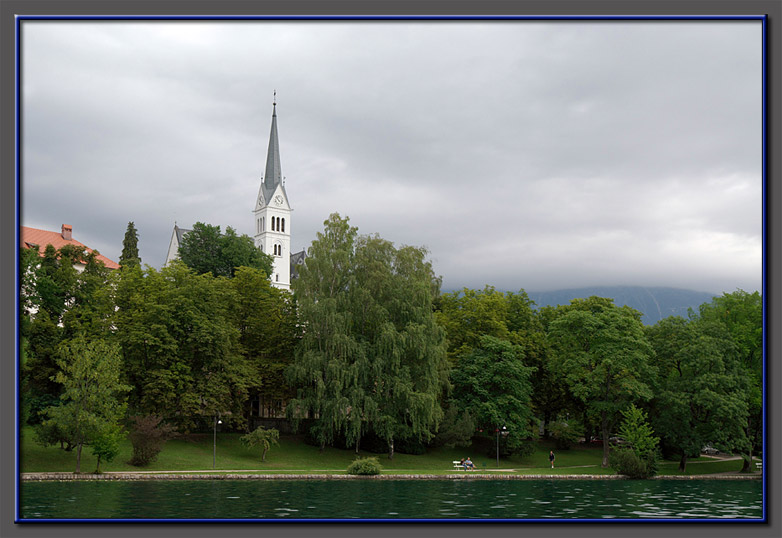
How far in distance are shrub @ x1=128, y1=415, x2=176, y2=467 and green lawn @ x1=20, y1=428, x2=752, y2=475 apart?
0.48 m

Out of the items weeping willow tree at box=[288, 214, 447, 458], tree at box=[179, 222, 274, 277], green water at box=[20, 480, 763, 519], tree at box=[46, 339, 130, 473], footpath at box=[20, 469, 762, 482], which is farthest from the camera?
tree at box=[179, 222, 274, 277]

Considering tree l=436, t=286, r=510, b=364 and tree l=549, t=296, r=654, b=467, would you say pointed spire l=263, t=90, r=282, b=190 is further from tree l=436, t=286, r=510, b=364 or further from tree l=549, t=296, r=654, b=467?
tree l=549, t=296, r=654, b=467

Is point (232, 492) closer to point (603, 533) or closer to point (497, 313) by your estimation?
point (603, 533)

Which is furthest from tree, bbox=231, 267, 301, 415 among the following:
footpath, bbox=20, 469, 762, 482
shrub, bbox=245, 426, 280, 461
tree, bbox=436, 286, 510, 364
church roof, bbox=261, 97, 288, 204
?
church roof, bbox=261, 97, 288, 204

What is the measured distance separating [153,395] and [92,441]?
23.3 feet

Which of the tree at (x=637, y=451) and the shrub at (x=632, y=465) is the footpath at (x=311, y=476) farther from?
the tree at (x=637, y=451)

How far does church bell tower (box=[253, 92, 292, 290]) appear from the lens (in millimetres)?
104875

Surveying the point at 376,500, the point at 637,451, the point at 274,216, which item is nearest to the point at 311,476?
the point at 376,500

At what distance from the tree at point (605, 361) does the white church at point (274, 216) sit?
6361 cm

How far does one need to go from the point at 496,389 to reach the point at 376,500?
82.6 ft

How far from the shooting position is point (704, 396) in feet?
135

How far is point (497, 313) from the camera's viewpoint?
5191 cm

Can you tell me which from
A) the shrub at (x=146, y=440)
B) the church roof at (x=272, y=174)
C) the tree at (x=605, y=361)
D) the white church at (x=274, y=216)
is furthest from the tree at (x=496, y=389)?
the church roof at (x=272, y=174)

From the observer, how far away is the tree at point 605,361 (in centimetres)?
4369
